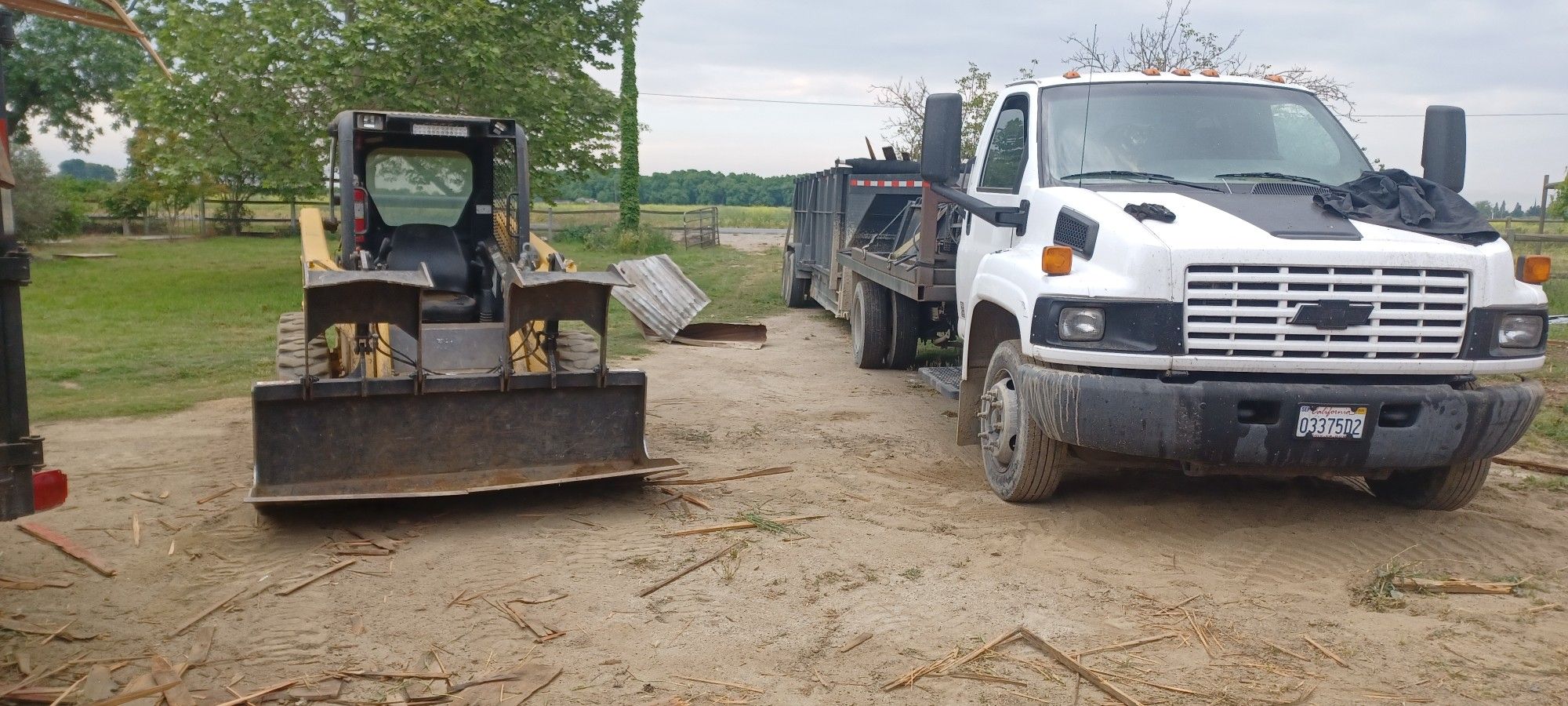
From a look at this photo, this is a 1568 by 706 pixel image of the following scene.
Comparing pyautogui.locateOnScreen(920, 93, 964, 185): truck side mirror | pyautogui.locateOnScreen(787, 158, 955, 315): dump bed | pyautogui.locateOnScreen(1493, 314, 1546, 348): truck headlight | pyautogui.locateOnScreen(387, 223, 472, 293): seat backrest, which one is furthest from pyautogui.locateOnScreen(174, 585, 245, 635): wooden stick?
pyautogui.locateOnScreen(1493, 314, 1546, 348): truck headlight

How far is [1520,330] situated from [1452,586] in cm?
131

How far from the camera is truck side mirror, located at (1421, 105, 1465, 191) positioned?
6598 millimetres

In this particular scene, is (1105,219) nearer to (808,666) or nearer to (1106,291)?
(1106,291)

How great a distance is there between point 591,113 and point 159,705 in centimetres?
1798

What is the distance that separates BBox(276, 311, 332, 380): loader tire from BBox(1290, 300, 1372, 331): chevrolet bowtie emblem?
5.03m

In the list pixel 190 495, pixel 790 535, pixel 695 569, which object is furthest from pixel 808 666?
pixel 190 495

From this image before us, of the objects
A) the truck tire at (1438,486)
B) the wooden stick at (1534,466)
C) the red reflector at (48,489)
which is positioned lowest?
the wooden stick at (1534,466)

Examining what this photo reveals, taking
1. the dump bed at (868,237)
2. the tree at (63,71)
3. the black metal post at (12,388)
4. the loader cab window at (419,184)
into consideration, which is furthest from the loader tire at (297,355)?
the tree at (63,71)

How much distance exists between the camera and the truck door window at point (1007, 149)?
7.15 metres

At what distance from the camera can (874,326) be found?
11.6 metres

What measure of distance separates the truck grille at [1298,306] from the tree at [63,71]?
3094 cm

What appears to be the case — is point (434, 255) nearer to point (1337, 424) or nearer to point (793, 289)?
point (1337, 424)

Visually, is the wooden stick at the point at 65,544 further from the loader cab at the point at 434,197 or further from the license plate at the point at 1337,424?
the license plate at the point at 1337,424

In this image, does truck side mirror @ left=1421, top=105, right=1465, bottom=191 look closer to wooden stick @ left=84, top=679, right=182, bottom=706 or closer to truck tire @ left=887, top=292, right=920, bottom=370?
truck tire @ left=887, top=292, right=920, bottom=370
